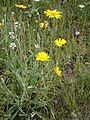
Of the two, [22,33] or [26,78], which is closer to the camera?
[26,78]

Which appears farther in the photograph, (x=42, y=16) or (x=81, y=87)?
(x=42, y=16)

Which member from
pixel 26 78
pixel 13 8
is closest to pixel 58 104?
pixel 26 78

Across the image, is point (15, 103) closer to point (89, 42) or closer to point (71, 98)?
point (71, 98)

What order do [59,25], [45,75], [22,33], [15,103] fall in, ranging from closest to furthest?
[15,103] < [45,75] < [22,33] < [59,25]

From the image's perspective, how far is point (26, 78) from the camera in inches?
82.8

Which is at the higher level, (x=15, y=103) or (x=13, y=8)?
(x=13, y=8)

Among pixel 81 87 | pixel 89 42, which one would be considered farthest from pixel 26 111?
pixel 89 42

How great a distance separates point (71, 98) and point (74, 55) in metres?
0.52

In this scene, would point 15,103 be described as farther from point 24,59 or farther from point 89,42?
point 89,42

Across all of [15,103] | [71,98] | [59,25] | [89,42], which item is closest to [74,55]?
[89,42]

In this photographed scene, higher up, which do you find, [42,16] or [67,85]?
[42,16]

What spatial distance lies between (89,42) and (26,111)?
0.80 m

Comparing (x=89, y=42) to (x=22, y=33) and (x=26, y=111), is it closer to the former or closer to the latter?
(x=22, y=33)

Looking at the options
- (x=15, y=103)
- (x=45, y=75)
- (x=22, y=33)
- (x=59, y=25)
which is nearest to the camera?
(x=15, y=103)
